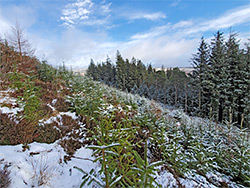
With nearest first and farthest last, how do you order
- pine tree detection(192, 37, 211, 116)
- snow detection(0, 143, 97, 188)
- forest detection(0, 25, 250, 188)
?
1. forest detection(0, 25, 250, 188)
2. snow detection(0, 143, 97, 188)
3. pine tree detection(192, 37, 211, 116)

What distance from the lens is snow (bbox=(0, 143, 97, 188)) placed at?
2193 mm

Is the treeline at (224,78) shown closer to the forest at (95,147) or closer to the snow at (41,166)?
the forest at (95,147)

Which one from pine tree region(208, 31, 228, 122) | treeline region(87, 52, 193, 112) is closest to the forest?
pine tree region(208, 31, 228, 122)

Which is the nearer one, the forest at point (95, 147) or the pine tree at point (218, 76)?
the forest at point (95, 147)

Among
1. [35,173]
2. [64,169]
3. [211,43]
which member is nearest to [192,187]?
[64,169]

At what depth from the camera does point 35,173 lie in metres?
2.28

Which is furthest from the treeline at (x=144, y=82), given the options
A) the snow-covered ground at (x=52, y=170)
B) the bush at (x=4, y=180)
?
the bush at (x=4, y=180)

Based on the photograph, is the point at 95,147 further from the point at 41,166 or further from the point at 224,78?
the point at 224,78

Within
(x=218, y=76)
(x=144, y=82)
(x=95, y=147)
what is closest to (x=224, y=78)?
(x=218, y=76)

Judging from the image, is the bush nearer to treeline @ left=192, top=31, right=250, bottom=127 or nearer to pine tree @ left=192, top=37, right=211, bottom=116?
treeline @ left=192, top=31, right=250, bottom=127

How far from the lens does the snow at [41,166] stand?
7.20 ft

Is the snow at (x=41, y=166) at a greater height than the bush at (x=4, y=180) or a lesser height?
lesser

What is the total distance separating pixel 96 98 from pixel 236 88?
73.3 ft

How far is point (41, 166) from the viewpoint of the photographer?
8.55 feet
